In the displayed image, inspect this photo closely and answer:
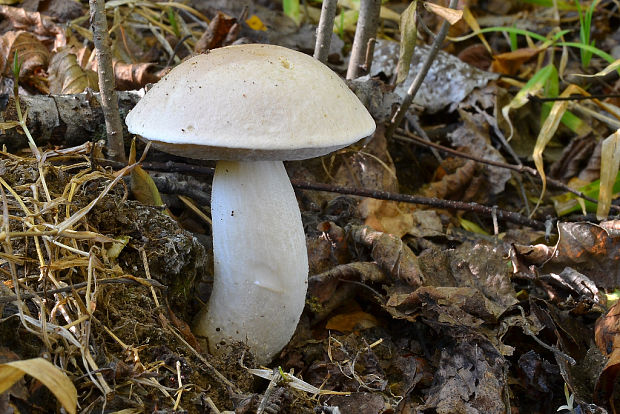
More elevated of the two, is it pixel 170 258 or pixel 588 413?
pixel 170 258

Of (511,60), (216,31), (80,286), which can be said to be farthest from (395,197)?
(511,60)

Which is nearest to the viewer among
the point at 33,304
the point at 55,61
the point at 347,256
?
the point at 33,304

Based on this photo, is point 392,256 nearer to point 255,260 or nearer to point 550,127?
point 255,260

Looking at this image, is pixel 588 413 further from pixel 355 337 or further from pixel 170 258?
pixel 170 258

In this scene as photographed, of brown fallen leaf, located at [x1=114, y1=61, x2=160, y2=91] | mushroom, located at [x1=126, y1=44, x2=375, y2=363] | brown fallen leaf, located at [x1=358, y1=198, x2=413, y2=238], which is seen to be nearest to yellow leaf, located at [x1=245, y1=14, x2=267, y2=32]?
brown fallen leaf, located at [x1=114, y1=61, x2=160, y2=91]

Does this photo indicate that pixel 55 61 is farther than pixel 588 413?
Yes

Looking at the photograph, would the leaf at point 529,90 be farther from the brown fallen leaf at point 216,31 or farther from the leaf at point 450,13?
the brown fallen leaf at point 216,31

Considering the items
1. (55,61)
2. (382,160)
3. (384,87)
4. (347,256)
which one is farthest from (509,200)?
(55,61)
